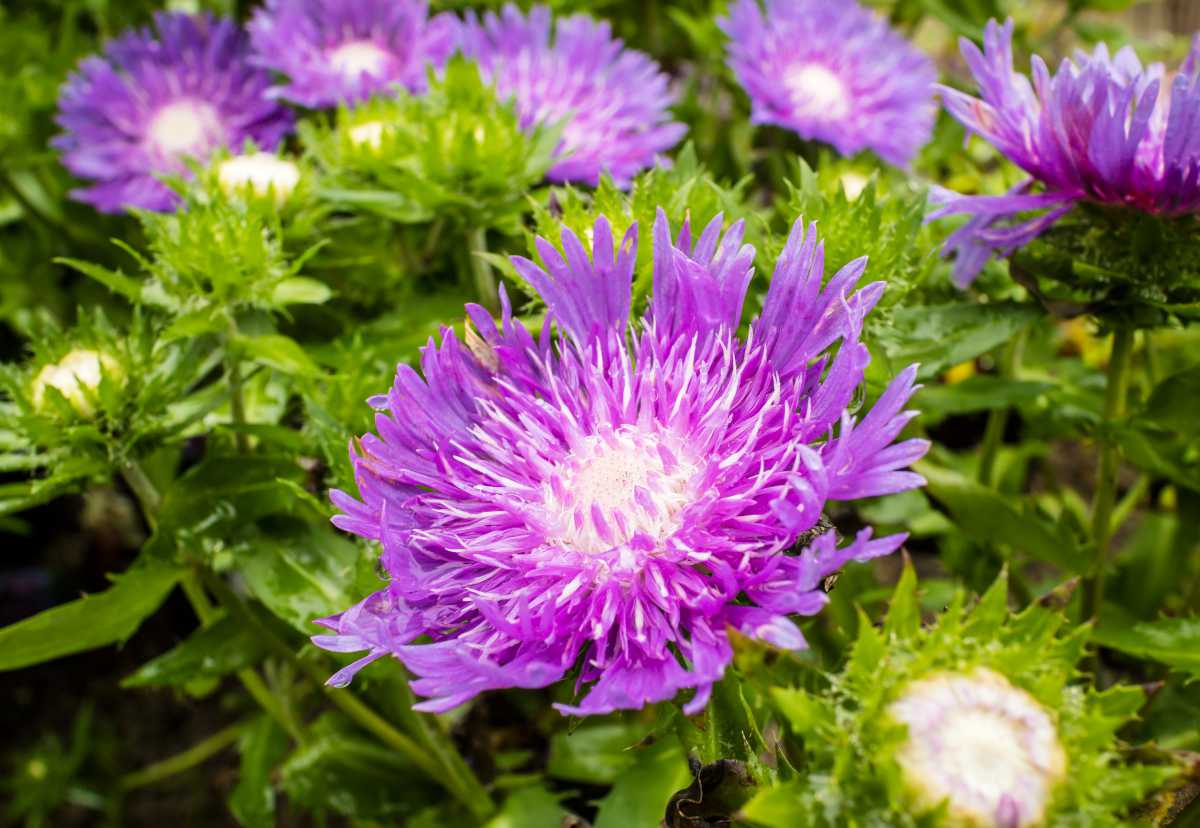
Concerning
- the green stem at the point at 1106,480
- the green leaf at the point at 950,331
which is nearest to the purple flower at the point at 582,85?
the green leaf at the point at 950,331

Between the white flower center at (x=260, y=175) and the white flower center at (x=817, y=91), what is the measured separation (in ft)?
2.96

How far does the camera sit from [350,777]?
1712 millimetres

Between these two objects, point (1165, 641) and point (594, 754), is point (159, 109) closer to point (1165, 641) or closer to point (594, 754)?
point (594, 754)

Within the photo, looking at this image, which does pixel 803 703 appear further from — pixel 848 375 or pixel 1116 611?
pixel 1116 611

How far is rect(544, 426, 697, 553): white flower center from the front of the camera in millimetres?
983

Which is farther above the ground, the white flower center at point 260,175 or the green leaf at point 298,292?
the white flower center at point 260,175

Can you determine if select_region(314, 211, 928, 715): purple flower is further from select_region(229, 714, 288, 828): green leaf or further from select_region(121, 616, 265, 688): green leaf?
select_region(229, 714, 288, 828): green leaf

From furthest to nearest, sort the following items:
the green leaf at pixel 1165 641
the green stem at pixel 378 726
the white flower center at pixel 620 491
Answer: the green stem at pixel 378 726
the green leaf at pixel 1165 641
the white flower center at pixel 620 491

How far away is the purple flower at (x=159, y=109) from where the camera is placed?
2.02 m

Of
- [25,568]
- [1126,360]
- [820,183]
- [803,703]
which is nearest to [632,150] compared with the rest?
[820,183]

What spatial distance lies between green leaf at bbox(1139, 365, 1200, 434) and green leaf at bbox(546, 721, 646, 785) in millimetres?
838

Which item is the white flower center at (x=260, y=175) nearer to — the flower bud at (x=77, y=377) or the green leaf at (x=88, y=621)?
the flower bud at (x=77, y=377)

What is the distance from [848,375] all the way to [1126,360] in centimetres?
72

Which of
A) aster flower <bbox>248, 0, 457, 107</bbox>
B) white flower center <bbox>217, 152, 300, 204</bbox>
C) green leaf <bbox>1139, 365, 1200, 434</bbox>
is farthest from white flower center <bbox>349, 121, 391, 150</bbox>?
green leaf <bbox>1139, 365, 1200, 434</bbox>
